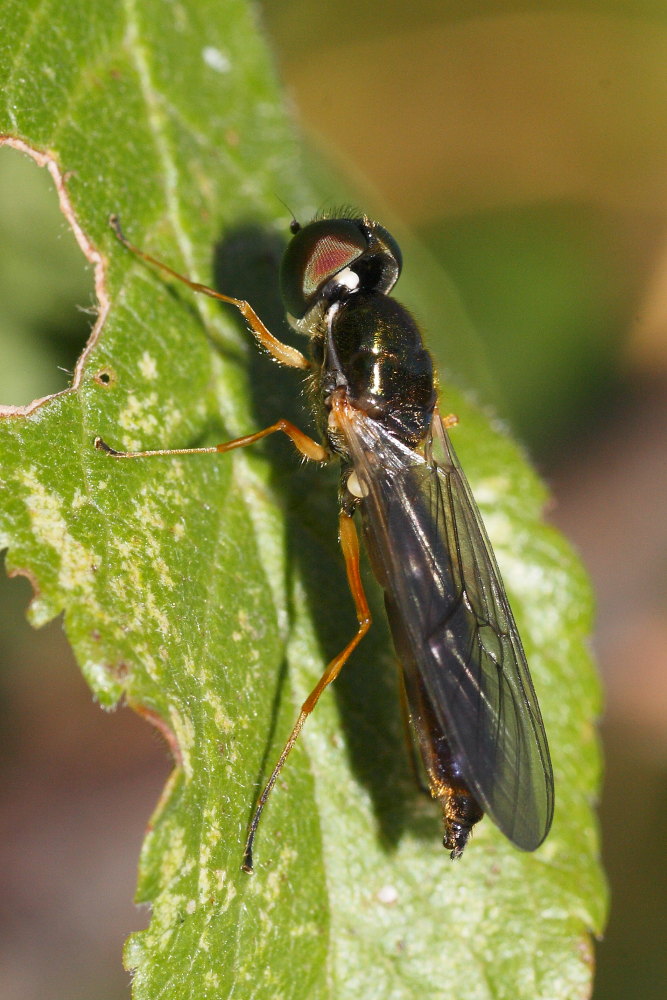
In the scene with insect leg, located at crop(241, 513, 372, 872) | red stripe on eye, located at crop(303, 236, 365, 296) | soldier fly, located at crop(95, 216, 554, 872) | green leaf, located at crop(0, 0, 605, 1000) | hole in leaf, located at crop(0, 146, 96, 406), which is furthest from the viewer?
hole in leaf, located at crop(0, 146, 96, 406)

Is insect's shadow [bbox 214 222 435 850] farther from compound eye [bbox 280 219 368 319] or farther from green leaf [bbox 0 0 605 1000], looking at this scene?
compound eye [bbox 280 219 368 319]

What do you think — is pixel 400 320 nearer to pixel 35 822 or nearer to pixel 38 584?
pixel 38 584

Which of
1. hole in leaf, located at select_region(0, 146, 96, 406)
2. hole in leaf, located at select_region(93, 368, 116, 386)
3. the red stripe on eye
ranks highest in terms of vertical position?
hole in leaf, located at select_region(0, 146, 96, 406)

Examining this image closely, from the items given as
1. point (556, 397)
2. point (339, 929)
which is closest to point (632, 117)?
point (556, 397)

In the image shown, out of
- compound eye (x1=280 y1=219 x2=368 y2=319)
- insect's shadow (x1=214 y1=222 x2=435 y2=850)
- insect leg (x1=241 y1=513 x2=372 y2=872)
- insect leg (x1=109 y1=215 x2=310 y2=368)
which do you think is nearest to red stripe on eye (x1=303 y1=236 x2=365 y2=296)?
compound eye (x1=280 y1=219 x2=368 y2=319)

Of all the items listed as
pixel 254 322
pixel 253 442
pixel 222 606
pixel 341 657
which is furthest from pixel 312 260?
pixel 341 657

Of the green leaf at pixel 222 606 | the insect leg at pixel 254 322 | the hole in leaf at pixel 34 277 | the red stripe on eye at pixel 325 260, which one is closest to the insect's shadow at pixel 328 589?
the green leaf at pixel 222 606
